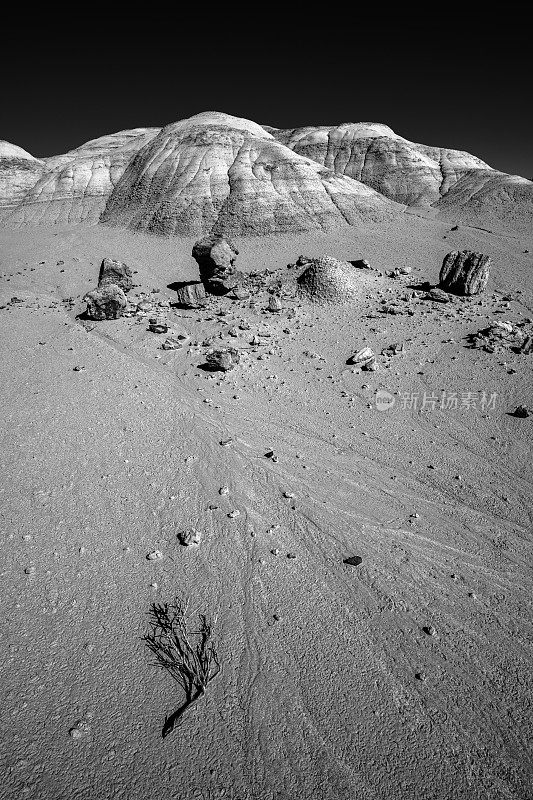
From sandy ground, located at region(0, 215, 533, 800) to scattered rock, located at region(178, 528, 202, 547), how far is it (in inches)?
5.6

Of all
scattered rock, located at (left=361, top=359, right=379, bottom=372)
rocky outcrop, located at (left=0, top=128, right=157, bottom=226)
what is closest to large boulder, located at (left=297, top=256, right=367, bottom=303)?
scattered rock, located at (left=361, top=359, right=379, bottom=372)

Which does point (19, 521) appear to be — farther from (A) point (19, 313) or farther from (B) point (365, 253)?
(B) point (365, 253)

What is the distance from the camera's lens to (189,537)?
6395 millimetres

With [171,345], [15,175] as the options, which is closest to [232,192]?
[171,345]

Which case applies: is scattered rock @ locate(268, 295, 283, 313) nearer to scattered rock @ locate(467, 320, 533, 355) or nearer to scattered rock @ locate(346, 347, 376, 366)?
scattered rock @ locate(346, 347, 376, 366)

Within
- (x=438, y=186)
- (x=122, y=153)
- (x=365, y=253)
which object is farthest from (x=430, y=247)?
(x=122, y=153)

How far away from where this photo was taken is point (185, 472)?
7.98 m

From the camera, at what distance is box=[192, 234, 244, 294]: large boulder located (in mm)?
17938

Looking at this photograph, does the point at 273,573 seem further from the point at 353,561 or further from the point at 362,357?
the point at 362,357

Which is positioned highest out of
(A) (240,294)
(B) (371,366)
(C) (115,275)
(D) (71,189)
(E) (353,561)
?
(D) (71,189)

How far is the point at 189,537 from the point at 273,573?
149 centimetres

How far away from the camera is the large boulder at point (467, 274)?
1655 cm

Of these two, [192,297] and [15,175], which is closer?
[192,297]

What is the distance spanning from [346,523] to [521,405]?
6.35 meters
